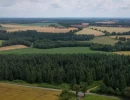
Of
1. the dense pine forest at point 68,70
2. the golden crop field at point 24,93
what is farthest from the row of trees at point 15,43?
the golden crop field at point 24,93

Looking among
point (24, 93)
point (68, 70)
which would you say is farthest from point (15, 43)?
point (24, 93)

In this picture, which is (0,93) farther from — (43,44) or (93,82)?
(43,44)

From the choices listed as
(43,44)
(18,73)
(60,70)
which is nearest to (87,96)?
(60,70)

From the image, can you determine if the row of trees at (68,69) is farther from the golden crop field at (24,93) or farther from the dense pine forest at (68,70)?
the golden crop field at (24,93)

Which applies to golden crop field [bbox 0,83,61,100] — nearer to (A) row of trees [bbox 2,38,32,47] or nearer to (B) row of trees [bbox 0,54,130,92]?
(B) row of trees [bbox 0,54,130,92]

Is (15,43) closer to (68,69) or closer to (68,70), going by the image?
(68,69)

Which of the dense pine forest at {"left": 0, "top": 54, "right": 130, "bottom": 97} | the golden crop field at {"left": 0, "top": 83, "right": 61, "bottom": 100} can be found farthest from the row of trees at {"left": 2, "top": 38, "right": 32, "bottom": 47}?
the golden crop field at {"left": 0, "top": 83, "right": 61, "bottom": 100}
